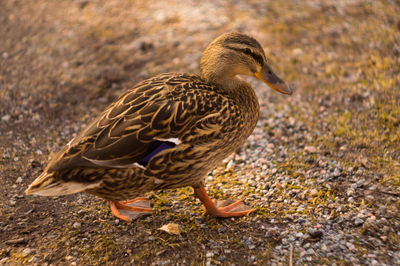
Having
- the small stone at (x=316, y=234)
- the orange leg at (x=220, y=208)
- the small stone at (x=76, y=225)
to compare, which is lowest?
the small stone at (x=316, y=234)

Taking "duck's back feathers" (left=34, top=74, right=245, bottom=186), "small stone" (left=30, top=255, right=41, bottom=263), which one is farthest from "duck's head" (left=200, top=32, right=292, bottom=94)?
"small stone" (left=30, top=255, right=41, bottom=263)

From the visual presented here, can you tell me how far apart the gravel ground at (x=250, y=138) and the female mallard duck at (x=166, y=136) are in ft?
1.30

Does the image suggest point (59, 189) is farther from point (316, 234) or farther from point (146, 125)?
point (316, 234)

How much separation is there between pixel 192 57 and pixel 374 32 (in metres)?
2.99

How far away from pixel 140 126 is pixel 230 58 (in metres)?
1.13

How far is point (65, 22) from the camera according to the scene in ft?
24.0

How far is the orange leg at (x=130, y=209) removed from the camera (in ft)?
12.8

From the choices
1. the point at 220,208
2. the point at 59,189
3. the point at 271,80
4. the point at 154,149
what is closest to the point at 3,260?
the point at 59,189

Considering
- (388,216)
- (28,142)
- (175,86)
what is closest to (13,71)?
(28,142)

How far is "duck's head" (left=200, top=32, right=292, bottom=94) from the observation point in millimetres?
3846

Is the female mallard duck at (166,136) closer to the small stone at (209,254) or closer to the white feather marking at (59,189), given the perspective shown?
the white feather marking at (59,189)

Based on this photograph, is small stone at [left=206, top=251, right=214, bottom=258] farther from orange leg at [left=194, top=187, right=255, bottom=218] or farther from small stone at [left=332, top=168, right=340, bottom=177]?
Result: small stone at [left=332, top=168, right=340, bottom=177]

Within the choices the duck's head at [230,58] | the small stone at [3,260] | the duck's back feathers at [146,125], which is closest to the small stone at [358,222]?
the duck's back feathers at [146,125]

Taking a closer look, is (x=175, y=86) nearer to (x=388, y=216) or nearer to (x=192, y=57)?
(x=388, y=216)
